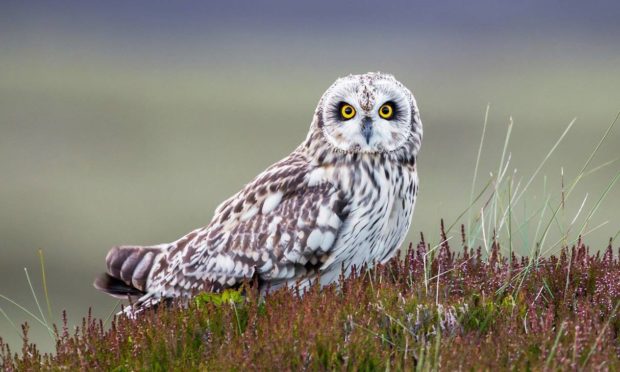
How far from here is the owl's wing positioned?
7.36m

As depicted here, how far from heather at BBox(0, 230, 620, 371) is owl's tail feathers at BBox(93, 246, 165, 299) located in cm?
124

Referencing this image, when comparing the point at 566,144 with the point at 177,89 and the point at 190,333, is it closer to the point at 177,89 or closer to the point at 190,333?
the point at 177,89

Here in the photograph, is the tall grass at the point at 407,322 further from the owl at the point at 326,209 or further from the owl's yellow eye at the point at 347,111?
the owl's yellow eye at the point at 347,111

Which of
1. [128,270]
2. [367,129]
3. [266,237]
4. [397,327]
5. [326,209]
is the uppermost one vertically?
[367,129]

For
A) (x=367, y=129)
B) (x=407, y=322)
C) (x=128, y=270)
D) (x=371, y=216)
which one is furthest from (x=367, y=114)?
(x=128, y=270)

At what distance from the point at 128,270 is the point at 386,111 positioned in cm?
186

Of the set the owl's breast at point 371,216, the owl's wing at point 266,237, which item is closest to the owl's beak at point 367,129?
the owl's breast at point 371,216

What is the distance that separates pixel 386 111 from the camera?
7379 mm

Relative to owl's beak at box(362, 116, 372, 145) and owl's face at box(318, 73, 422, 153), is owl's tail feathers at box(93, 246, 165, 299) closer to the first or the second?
owl's face at box(318, 73, 422, 153)

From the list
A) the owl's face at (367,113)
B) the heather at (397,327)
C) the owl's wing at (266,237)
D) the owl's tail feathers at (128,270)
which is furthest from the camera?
the owl's tail feathers at (128,270)

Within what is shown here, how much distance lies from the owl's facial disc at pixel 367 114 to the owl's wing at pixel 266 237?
0.92ft

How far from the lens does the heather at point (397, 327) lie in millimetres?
5488

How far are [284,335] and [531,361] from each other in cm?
107

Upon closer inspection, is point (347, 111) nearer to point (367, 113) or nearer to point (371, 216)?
point (367, 113)
